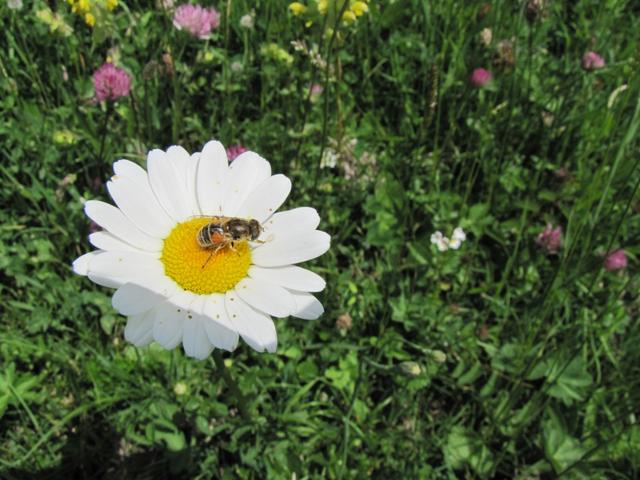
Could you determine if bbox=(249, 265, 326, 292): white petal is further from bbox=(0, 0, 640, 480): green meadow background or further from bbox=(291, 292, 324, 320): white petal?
bbox=(0, 0, 640, 480): green meadow background

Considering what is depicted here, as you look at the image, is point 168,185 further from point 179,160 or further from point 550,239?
point 550,239

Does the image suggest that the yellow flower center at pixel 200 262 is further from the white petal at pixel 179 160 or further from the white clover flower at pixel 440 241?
the white clover flower at pixel 440 241

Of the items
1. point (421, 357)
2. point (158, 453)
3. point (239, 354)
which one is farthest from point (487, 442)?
point (158, 453)

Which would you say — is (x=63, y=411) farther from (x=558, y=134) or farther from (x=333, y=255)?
(x=558, y=134)

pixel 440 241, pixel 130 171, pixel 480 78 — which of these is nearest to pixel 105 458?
pixel 130 171

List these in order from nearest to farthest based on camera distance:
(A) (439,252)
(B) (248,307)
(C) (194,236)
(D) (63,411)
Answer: (B) (248,307), (C) (194,236), (D) (63,411), (A) (439,252)
